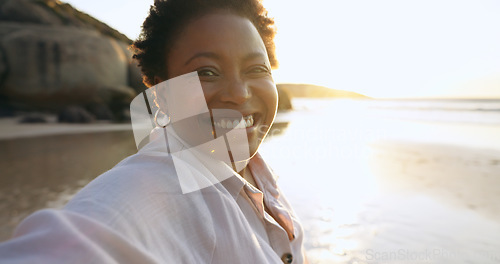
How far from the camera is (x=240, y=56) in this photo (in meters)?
1.17

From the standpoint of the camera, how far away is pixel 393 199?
4.53 meters

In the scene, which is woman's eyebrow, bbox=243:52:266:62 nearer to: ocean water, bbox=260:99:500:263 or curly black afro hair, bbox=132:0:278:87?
curly black afro hair, bbox=132:0:278:87

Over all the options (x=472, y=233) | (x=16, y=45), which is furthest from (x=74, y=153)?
(x=16, y=45)

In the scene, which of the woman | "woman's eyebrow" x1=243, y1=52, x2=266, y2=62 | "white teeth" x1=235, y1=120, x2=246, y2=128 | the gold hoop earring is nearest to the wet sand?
the gold hoop earring

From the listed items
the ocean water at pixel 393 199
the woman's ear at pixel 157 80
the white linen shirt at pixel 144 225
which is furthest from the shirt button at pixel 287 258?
the ocean water at pixel 393 199

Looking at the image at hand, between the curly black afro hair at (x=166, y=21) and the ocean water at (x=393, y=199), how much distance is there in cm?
235

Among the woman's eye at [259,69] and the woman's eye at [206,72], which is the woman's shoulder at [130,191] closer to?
the woman's eye at [206,72]

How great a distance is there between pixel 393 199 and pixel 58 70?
13819mm

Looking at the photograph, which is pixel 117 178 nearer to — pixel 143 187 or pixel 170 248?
pixel 143 187

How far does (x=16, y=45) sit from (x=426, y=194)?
1560 centimetres

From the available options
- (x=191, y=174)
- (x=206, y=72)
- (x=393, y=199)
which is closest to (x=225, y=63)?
(x=206, y=72)

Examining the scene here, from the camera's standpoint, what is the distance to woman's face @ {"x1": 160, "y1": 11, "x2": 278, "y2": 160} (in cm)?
114

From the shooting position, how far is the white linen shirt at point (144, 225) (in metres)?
0.55

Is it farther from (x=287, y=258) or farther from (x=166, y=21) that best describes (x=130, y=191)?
(x=166, y=21)
